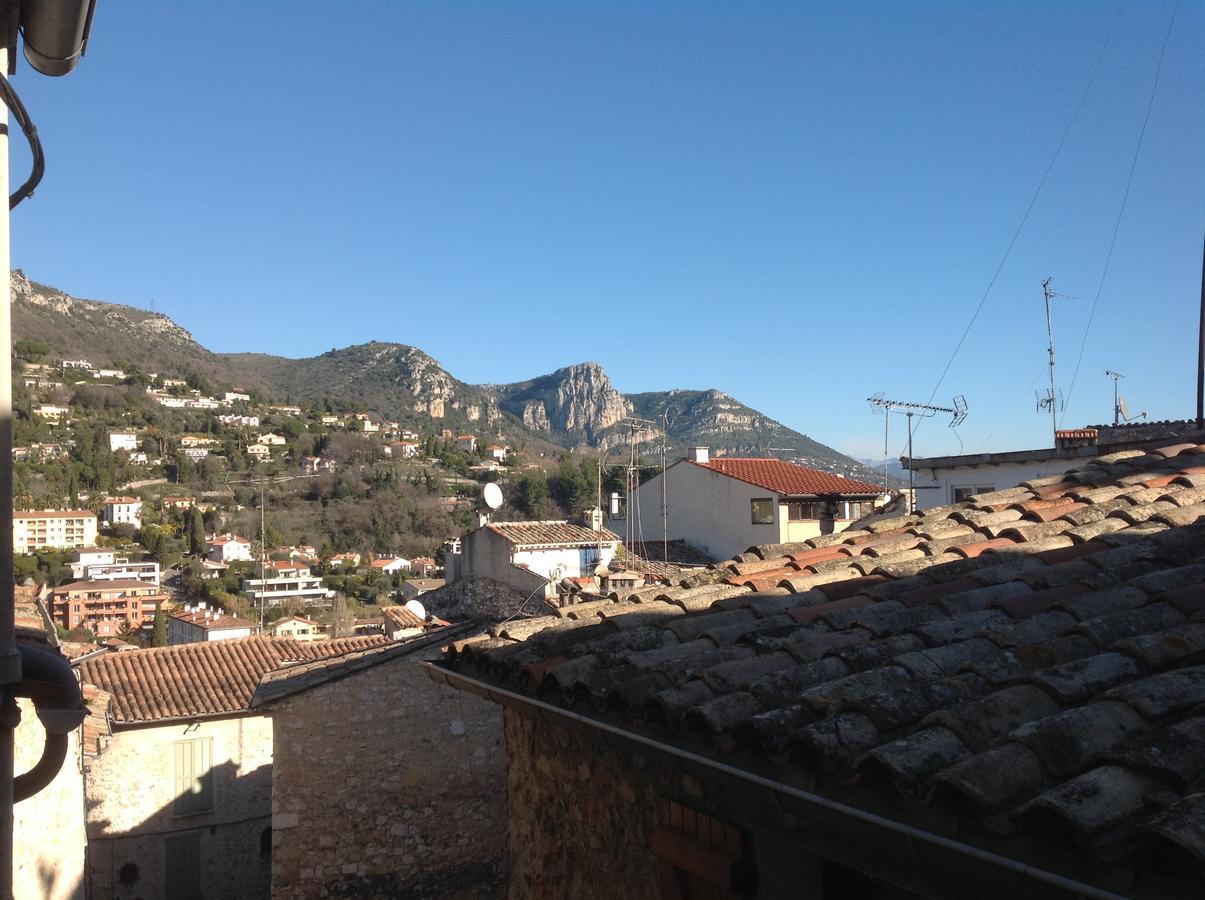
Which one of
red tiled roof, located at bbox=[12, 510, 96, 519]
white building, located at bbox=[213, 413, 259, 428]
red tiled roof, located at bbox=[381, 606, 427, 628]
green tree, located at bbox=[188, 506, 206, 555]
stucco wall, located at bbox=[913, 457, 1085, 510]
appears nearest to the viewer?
stucco wall, located at bbox=[913, 457, 1085, 510]

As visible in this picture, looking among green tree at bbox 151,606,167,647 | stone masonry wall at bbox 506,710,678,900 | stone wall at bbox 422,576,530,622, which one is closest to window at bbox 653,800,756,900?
stone masonry wall at bbox 506,710,678,900

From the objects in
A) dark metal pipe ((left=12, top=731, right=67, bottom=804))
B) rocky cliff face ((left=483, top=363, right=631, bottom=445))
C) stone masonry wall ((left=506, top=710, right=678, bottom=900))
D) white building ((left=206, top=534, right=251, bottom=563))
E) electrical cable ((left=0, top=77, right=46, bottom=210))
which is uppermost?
rocky cliff face ((left=483, top=363, right=631, bottom=445))

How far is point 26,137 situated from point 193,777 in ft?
55.2

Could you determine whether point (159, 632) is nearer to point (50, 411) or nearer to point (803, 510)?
point (803, 510)

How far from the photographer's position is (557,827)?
459cm

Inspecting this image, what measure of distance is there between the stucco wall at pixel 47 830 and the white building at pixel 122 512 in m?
53.9

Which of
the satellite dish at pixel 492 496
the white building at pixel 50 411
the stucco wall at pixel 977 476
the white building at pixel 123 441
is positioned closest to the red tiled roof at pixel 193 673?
the satellite dish at pixel 492 496

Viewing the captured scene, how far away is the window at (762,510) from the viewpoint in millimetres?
26438

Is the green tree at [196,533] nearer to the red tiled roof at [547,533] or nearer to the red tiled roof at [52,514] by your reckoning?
the red tiled roof at [52,514]

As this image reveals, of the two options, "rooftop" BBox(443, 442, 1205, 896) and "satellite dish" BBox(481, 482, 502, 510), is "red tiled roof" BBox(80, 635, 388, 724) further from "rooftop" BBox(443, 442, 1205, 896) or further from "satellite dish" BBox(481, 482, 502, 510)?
"rooftop" BBox(443, 442, 1205, 896)

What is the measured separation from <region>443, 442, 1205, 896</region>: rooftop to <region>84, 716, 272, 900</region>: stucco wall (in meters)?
14.4

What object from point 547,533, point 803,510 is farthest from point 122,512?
point 803,510

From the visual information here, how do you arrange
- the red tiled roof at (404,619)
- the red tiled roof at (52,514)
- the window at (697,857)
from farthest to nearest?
1. the red tiled roof at (52,514)
2. the red tiled roof at (404,619)
3. the window at (697,857)

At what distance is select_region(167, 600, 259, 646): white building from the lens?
32.8m
